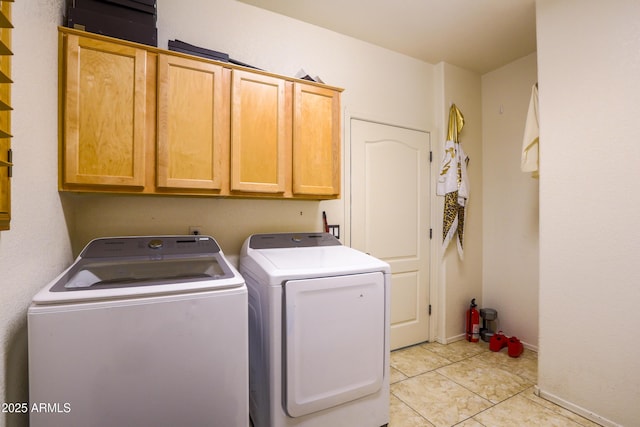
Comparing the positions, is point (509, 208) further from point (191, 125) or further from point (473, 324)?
point (191, 125)

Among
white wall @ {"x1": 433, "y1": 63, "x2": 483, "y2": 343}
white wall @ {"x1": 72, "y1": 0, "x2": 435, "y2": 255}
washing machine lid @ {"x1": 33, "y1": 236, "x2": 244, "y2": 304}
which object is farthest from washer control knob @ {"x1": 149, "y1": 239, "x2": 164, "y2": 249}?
white wall @ {"x1": 433, "y1": 63, "x2": 483, "y2": 343}

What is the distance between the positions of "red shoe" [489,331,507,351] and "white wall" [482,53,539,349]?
0.83 ft

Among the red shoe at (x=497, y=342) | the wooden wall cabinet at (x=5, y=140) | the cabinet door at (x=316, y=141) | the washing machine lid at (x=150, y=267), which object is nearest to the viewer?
the wooden wall cabinet at (x=5, y=140)

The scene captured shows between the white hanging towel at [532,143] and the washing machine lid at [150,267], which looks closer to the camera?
the washing machine lid at [150,267]

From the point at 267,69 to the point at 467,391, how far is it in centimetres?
278

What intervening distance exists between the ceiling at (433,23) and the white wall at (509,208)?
299 millimetres

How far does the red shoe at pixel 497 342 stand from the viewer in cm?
283

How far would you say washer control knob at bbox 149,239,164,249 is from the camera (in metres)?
1.74

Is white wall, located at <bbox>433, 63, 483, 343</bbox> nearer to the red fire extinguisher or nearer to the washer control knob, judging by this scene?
the red fire extinguisher

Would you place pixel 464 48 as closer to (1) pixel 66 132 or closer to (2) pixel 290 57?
(2) pixel 290 57

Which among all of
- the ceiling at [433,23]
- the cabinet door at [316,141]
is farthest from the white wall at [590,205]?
the cabinet door at [316,141]

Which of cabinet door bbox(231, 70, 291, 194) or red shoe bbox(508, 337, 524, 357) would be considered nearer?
cabinet door bbox(231, 70, 291, 194)

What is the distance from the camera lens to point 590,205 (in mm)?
1882

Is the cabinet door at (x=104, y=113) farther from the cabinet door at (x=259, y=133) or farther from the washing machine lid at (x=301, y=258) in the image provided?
the washing machine lid at (x=301, y=258)
